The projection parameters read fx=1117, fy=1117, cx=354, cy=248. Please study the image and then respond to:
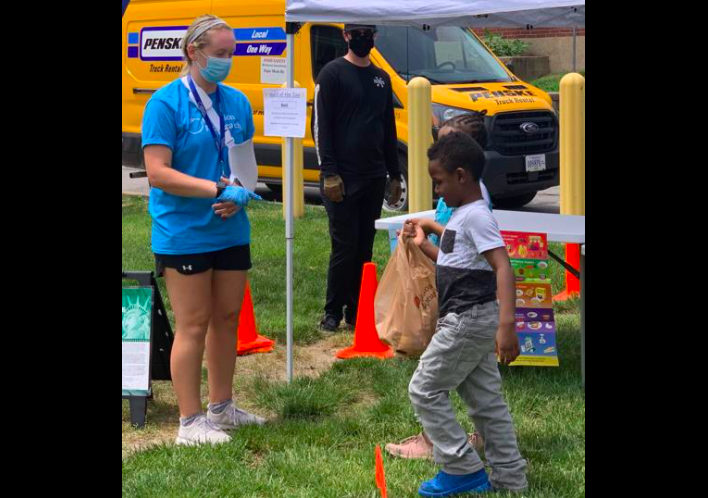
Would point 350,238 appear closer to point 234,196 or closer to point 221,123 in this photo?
point 221,123

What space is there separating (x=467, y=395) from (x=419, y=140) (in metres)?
5.64

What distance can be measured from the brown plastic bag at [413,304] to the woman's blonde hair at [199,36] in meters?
1.28

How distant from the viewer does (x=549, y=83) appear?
827 inches

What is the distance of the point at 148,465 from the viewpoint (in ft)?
16.5

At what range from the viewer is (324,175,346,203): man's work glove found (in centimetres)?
731

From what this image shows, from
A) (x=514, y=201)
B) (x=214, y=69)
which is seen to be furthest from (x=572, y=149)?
(x=214, y=69)

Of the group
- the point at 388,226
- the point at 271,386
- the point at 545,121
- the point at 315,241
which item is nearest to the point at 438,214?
the point at 388,226

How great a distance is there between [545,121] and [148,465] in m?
8.50

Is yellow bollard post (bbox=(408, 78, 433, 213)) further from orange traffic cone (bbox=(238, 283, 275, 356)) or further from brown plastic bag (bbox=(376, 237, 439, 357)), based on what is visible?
brown plastic bag (bbox=(376, 237, 439, 357))

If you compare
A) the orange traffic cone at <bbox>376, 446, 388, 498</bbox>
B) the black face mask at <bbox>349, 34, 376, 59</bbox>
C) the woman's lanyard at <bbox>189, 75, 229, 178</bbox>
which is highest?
the black face mask at <bbox>349, 34, 376, 59</bbox>

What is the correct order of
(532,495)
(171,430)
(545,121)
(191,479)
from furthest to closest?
(545,121)
(171,430)
(191,479)
(532,495)

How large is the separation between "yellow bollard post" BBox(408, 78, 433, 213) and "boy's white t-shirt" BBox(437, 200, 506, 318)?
538 centimetres

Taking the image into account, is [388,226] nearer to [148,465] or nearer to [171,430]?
[171,430]

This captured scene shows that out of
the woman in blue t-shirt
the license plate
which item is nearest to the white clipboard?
the woman in blue t-shirt
